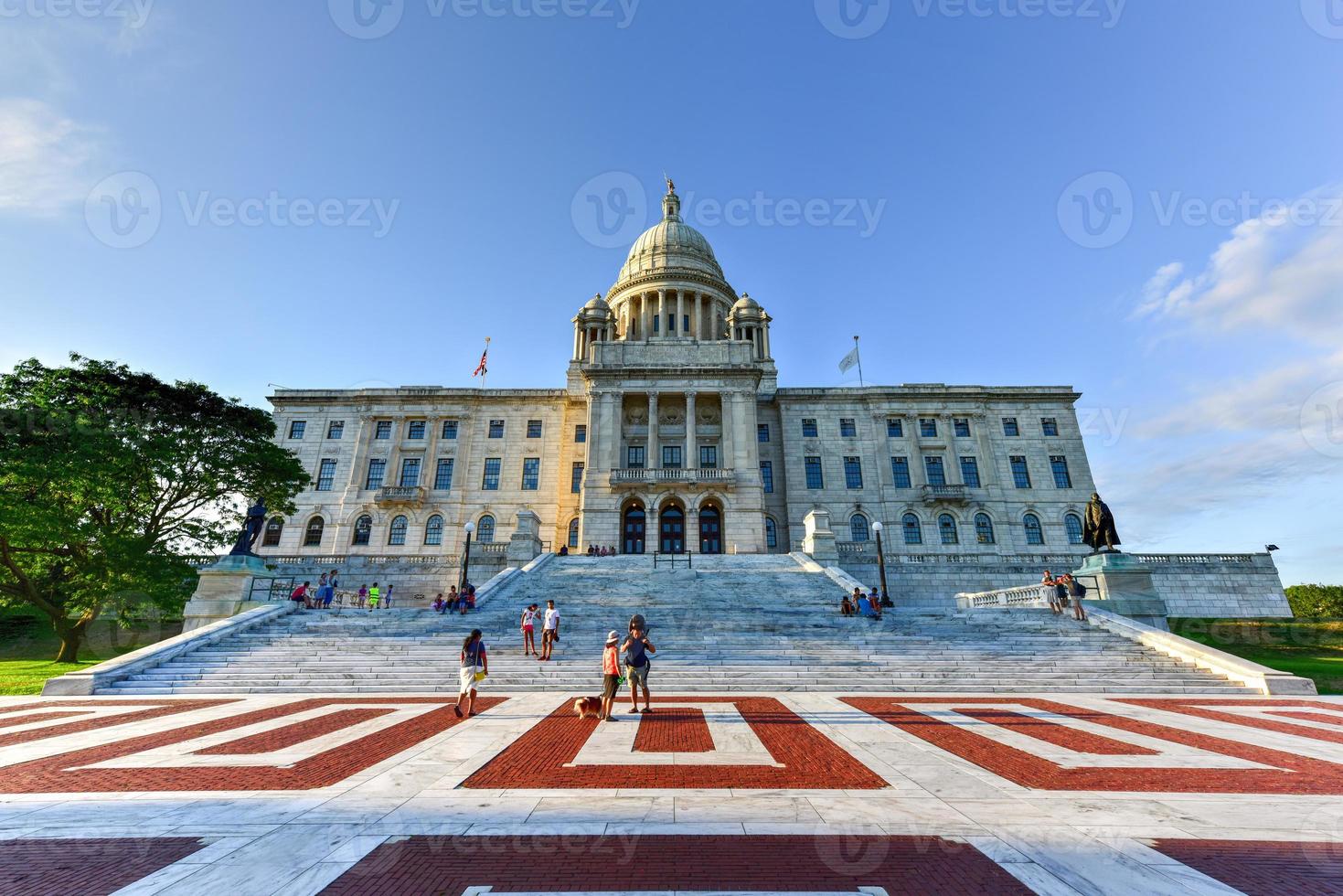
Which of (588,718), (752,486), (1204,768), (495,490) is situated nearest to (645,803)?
(588,718)

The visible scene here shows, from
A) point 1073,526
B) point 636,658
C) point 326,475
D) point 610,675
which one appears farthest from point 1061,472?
point 326,475

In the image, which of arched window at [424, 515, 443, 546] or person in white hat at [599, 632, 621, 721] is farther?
arched window at [424, 515, 443, 546]

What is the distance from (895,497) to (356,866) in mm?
43332

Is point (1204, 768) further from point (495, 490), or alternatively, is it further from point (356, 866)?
point (495, 490)

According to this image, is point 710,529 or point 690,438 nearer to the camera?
point 710,529

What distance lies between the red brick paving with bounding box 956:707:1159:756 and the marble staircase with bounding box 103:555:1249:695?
293 centimetres

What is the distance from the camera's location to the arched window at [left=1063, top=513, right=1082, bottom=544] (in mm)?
41625

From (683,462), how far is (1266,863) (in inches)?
1482

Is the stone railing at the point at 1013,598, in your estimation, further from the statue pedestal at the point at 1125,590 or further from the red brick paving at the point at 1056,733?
the red brick paving at the point at 1056,733

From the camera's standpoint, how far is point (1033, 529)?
42406 millimetres

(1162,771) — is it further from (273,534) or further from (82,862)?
(273,534)

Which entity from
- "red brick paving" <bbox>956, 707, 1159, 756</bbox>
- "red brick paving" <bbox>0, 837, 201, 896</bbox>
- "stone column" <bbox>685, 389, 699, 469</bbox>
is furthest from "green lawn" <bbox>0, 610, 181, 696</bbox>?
"red brick paving" <bbox>956, 707, 1159, 756</bbox>

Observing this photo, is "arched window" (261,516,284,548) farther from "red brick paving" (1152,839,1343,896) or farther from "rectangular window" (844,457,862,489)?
"red brick paving" (1152,839,1343,896)

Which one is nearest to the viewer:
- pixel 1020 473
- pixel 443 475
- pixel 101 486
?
pixel 101 486
